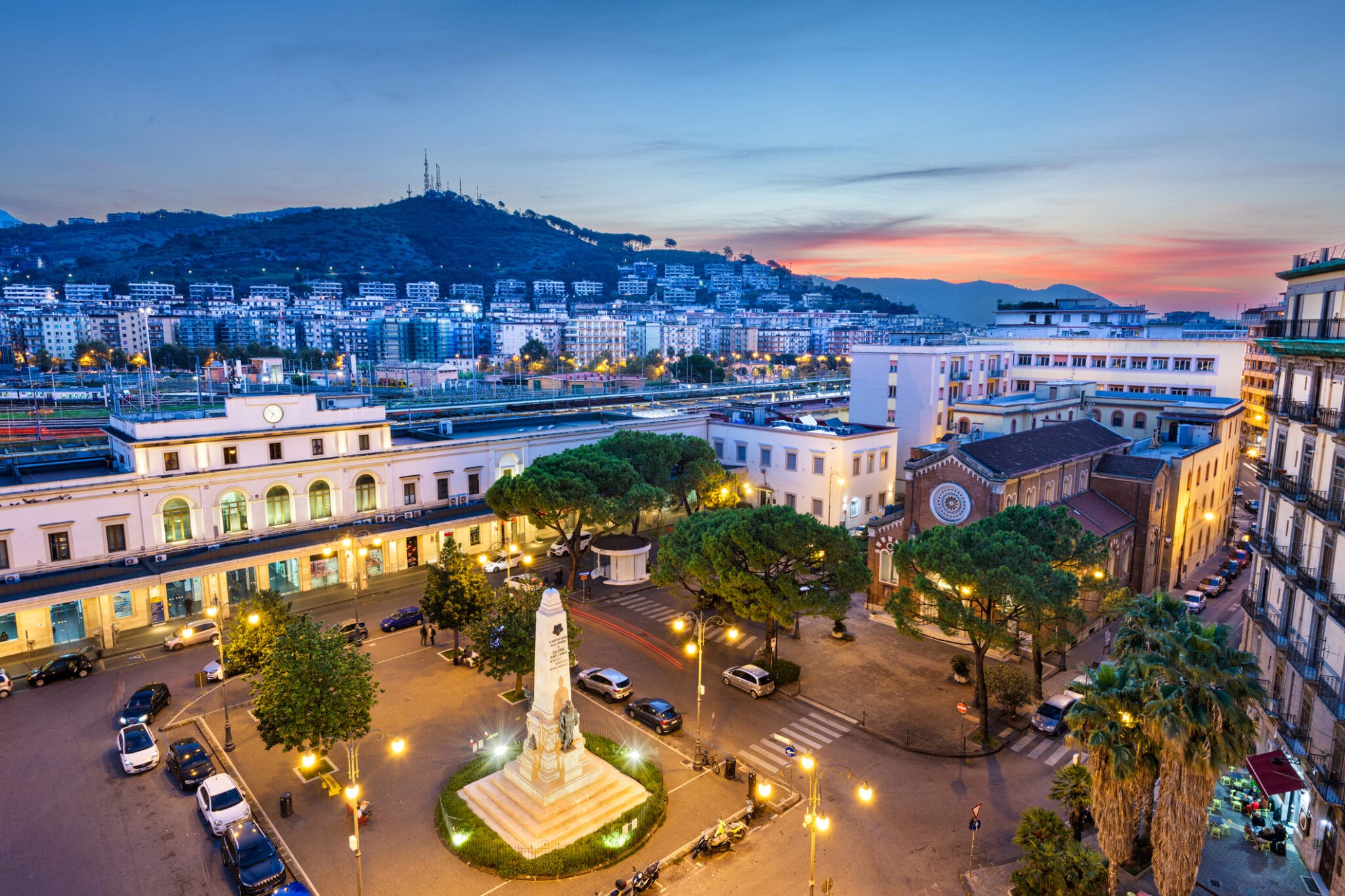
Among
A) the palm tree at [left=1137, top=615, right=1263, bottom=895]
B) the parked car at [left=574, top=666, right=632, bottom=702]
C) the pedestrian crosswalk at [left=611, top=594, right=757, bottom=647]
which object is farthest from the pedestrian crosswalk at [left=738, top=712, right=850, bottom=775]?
the palm tree at [left=1137, top=615, right=1263, bottom=895]

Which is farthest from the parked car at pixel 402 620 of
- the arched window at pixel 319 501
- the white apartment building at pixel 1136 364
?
the white apartment building at pixel 1136 364

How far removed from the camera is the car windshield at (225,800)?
82.8 feet

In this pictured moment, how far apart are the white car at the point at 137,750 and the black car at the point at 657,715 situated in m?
19.5

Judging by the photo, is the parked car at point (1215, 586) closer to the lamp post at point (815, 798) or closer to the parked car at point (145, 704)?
the lamp post at point (815, 798)

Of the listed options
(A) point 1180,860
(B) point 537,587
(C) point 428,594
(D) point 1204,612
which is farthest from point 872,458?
(A) point 1180,860

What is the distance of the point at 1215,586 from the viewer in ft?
164

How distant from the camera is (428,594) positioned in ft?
125

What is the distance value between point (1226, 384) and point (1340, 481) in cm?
6025

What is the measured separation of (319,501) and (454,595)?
18.5 meters

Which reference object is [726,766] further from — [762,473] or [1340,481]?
[762,473]

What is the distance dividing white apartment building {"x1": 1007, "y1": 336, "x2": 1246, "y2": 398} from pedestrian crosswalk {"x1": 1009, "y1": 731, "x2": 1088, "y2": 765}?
57686 mm

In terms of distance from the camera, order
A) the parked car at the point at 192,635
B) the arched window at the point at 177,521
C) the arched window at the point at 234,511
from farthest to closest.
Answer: the arched window at the point at 234,511, the arched window at the point at 177,521, the parked car at the point at 192,635

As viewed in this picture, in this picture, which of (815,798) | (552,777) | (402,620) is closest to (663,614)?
(402,620)

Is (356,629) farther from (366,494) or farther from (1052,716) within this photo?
(1052,716)
